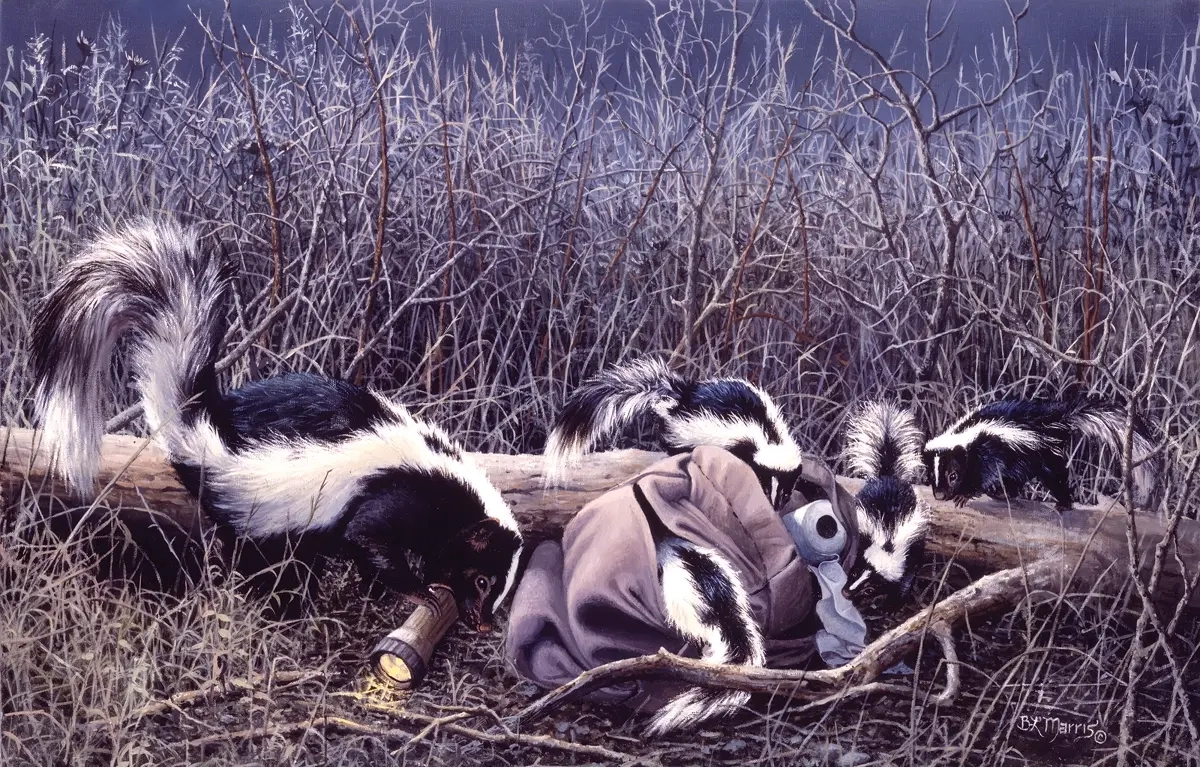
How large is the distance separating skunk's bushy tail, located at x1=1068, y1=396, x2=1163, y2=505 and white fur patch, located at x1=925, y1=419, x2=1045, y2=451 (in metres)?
0.10

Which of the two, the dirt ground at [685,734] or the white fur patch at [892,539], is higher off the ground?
the white fur patch at [892,539]

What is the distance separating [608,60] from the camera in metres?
2.15

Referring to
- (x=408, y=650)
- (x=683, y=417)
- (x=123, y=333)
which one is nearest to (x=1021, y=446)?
(x=683, y=417)

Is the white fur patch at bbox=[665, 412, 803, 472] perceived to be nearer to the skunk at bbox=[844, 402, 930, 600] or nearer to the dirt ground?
the skunk at bbox=[844, 402, 930, 600]

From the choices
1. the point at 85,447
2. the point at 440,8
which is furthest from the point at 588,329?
the point at 85,447

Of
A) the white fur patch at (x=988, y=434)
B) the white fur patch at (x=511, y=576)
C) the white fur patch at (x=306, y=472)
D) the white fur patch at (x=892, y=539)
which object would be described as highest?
the white fur patch at (x=988, y=434)

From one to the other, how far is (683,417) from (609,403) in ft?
0.53

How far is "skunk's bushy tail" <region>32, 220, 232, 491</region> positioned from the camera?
210 centimetres

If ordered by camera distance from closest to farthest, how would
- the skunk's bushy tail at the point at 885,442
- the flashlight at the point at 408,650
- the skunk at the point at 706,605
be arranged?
the skunk at the point at 706,605
the flashlight at the point at 408,650
the skunk's bushy tail at the point at 885,442

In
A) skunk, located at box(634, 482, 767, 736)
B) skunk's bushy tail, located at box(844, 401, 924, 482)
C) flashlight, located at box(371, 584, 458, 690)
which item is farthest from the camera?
skunk's bushy tail, located at box(844, 401, 924, 482)

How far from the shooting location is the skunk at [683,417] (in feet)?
6.88
